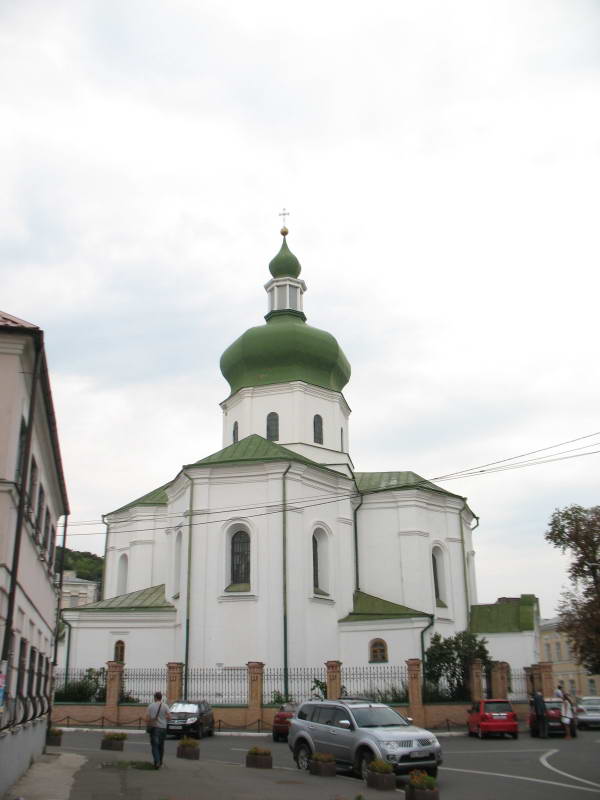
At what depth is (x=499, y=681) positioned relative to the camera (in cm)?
2803

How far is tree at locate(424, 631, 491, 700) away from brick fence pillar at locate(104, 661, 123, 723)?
34.7 ft

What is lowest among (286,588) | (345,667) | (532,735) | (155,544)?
(532,735)

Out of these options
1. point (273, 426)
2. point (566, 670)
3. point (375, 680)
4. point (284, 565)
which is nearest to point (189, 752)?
point (284, 565)

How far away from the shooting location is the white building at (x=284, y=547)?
27422 mm

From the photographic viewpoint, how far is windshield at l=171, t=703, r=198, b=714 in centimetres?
2169

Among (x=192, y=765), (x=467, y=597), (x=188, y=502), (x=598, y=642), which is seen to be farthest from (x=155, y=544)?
(x=598, y=642)

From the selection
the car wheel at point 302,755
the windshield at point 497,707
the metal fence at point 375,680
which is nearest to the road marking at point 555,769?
the windshield at point 497,707

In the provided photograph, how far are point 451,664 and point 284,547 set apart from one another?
7.26 metres

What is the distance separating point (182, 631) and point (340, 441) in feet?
38.1

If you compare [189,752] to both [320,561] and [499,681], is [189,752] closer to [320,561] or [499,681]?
[320,561]

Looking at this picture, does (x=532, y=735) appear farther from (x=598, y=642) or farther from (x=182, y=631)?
(x=182, y=631)

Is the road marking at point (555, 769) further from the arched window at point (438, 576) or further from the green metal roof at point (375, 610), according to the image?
the arched window at point (438, 576)

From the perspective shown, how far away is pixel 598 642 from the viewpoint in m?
16.7

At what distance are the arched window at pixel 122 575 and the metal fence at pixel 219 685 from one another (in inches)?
476
